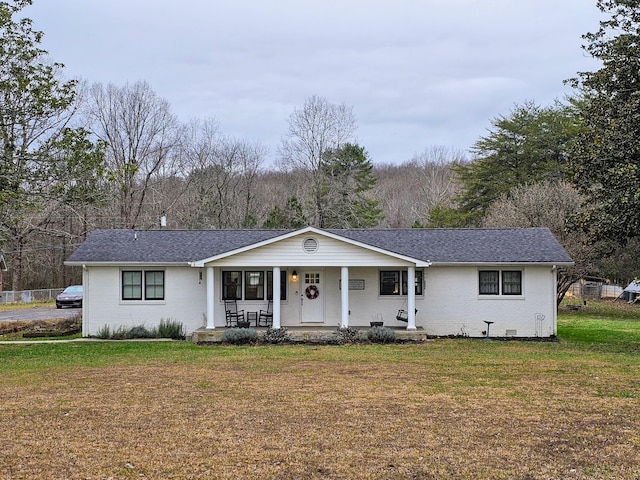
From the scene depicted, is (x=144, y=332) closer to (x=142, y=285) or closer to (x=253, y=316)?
(x=142, y=285)

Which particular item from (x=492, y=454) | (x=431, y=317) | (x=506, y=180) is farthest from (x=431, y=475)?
(x=506, y=180)

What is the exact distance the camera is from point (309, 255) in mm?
20609

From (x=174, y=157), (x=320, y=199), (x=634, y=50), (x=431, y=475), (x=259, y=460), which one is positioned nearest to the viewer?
(x=431, y=475)

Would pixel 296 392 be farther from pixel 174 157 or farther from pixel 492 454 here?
pixel 174 157

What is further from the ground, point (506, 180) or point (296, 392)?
point (506, 180)

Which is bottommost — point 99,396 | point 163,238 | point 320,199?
point 99,396

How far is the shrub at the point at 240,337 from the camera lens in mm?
19578

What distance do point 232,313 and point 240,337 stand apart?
239 cm

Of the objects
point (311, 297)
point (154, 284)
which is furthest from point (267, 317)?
point (154, 284)

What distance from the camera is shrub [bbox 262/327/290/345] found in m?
19.7

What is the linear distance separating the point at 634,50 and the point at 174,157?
128 ft

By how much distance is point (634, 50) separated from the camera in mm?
16766

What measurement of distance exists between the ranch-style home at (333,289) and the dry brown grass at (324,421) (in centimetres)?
640

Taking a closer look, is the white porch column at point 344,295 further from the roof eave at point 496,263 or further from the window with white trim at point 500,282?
the window with white trim at point 500,282
